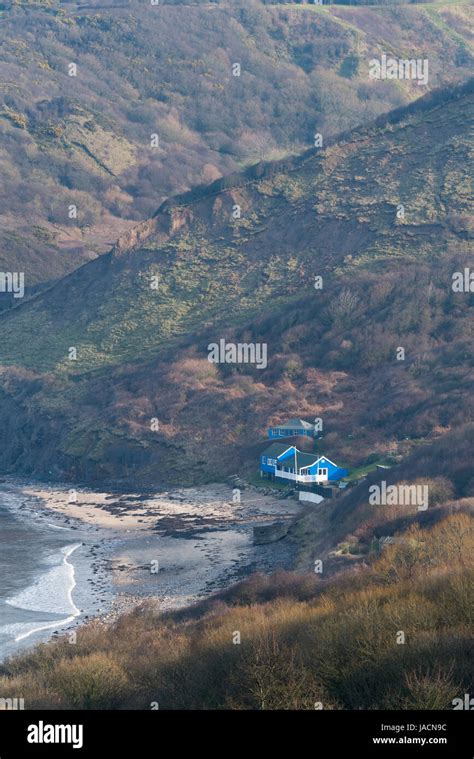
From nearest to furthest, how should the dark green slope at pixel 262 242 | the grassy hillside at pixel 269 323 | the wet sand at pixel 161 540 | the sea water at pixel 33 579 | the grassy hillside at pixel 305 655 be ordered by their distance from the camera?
the grassy hillside at pixel 305 655, the sea water at pixel 33 579, the wet sand at pixel 161 540, the grassy hillside at pixel 269 323, the dark green slope at pixel 262 242

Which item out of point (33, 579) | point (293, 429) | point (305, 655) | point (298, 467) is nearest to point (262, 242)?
point (293, 429)

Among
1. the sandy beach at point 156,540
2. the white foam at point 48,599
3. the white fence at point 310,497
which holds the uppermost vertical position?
the white fence at point 310,497

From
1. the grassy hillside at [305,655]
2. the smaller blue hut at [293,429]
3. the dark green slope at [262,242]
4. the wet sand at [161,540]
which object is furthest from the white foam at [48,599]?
the dark green slope at [262,242]

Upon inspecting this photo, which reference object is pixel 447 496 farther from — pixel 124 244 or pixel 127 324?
pixel 124 244

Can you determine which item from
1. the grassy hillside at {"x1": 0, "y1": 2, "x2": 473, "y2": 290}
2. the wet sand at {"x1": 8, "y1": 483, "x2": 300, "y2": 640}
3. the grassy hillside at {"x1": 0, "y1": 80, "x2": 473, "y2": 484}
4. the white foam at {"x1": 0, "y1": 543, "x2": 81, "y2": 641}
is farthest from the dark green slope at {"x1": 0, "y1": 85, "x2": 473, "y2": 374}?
the white foam at {"x1": 0, "y1": 543, "x2": 81, "y2": 641}

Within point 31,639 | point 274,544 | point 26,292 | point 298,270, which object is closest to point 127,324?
point 298,270

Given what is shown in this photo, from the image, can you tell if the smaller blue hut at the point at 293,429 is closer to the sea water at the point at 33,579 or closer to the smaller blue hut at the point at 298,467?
the smaller blue hut at the point at 298,467

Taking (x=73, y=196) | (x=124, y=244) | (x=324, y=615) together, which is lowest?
(x=324, y=615)
